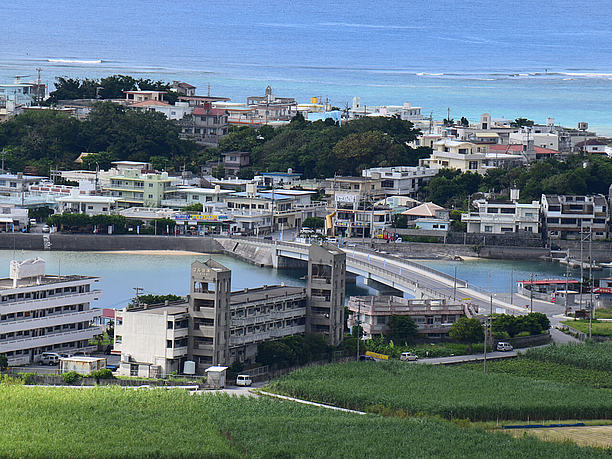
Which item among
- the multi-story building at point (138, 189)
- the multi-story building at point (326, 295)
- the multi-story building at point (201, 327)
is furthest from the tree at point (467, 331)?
the multi-story building at point (138, 189)

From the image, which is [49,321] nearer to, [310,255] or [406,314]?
[310,255]

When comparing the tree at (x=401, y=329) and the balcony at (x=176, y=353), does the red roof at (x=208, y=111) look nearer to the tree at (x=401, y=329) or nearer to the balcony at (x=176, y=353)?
the tree at (x=401, y=329)

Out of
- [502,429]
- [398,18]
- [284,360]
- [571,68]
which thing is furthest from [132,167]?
[398,18]

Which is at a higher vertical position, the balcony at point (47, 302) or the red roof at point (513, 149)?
the red roof at point (513, 149)

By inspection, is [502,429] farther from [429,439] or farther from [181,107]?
[181,107]

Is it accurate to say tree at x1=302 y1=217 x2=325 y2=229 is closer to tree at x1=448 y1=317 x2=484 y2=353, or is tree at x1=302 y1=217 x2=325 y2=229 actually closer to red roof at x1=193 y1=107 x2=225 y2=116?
tree at x1=448 y1=317 x2=484 y2=353
